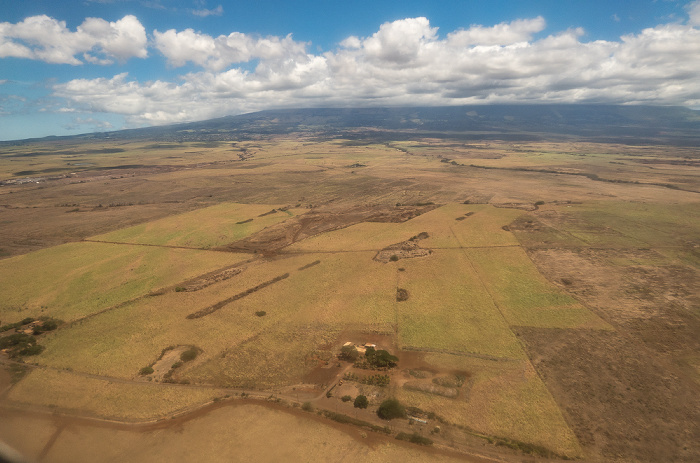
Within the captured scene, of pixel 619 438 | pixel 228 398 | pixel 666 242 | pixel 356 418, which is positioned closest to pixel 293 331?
pixel 228 398

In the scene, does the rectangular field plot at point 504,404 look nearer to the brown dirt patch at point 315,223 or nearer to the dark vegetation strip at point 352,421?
the dark vegetation strip at point 352,421

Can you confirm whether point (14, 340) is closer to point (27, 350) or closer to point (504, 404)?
point (27, 350)

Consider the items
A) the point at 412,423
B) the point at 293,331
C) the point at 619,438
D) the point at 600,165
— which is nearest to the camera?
the point at 619,438

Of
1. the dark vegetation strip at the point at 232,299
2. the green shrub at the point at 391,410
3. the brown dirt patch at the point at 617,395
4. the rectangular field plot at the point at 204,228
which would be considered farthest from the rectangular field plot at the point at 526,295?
the rectangular field plot at the point at 204,228

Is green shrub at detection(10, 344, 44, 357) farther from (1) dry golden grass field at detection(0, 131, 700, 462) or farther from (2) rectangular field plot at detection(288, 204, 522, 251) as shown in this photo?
(2) rectangular field plot at detection(288, 204, 522, 251)

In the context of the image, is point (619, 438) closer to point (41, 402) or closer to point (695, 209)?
point (41, 402)

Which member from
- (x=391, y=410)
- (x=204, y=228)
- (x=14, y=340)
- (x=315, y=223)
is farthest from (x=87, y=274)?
(x=391, y=410)
